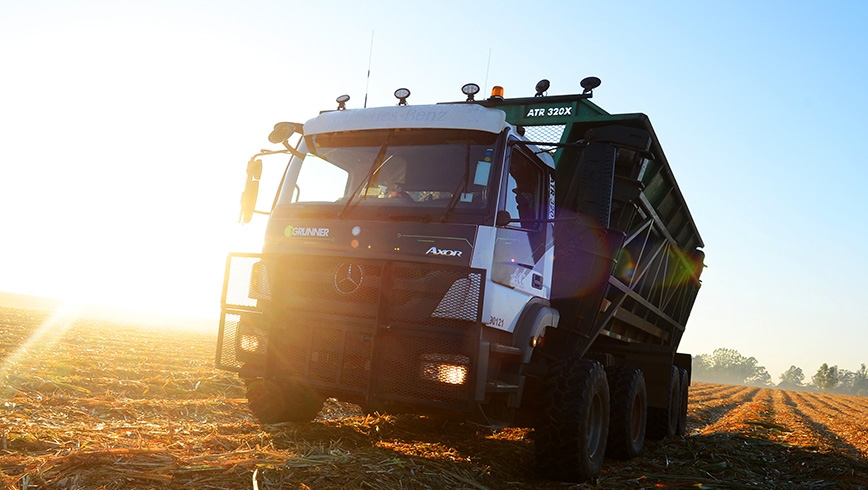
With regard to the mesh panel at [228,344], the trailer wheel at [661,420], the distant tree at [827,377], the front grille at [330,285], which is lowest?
the distant tree at [827,377]

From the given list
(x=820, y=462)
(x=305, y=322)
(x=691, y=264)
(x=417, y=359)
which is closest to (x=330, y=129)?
(x=305, y=322)

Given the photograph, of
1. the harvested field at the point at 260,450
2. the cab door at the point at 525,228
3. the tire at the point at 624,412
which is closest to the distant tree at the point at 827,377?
the harvested field at the point at 260,450

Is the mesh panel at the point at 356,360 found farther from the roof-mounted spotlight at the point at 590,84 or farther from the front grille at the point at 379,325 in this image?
the roof-mounted spotlight at the point at 590,84

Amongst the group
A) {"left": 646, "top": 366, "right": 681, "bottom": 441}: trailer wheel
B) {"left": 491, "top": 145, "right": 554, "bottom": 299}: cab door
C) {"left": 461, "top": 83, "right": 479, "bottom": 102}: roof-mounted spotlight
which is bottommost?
{"left": 646, "top": 366, "right": 681, "bottom": 441}: trailer wheel

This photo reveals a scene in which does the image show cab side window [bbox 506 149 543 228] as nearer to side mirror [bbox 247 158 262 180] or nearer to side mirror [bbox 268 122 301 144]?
side mirror [bbox 268 122 301 144]

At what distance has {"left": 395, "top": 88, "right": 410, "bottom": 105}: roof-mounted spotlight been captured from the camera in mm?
7681

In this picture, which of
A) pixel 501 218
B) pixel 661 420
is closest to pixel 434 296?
pixel 501 218

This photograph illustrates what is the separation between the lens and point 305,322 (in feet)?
20.4

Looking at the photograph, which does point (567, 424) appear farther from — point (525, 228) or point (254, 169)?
point (254, 169)

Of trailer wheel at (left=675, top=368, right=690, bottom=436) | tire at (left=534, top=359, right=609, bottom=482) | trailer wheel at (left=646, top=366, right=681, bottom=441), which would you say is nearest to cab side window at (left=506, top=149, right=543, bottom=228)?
tire at (left=534, top=359, right=609, bottom=482)

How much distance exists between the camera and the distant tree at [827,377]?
446 feet

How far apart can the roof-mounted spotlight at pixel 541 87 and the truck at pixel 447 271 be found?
10.1 inches

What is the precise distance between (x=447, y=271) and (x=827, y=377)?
153 meters

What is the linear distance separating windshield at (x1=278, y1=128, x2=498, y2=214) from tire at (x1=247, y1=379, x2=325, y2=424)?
6.01 feet
